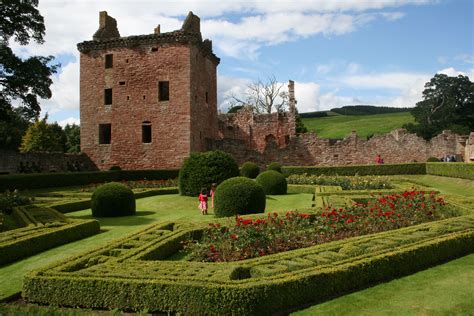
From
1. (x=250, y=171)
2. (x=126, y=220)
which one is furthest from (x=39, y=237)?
(x=250, y=171)

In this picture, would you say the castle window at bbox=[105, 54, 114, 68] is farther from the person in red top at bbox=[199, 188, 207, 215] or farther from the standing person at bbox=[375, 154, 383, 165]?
the person in red top at bbox=[199, 188, 207, 215]

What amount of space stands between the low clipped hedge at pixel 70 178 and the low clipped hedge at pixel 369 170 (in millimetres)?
7653

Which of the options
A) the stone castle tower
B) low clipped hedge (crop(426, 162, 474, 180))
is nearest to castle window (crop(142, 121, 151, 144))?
the stone castle tower

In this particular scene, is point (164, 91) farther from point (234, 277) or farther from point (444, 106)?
point (444, 106)

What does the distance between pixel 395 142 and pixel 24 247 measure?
24.5 meters

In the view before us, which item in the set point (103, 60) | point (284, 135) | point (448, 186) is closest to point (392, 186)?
point (448, 186)

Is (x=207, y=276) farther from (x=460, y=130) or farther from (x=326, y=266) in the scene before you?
(x=460, y=130)

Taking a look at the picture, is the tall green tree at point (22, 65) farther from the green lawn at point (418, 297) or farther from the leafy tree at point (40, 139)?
the leafy tree at point (40, 139)

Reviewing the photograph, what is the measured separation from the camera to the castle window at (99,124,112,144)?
28.2m

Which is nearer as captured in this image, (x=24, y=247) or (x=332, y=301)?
(x=332, y=301)

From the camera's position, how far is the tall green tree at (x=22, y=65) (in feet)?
67.1

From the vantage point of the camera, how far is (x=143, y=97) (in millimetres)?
27203

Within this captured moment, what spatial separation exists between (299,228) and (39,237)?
17.4 ft

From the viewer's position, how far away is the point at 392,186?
16.9 m
